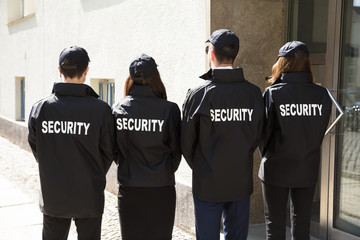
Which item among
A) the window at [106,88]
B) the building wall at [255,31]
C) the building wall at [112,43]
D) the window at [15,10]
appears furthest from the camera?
the window at [15,10]

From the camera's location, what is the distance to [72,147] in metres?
2.88

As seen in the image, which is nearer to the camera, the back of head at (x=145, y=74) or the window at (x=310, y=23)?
the back of head at (x=145, y=74)

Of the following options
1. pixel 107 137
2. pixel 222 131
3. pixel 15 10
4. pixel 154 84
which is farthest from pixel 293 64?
pixel 15 10

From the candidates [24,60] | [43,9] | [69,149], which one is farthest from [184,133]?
[24,60]

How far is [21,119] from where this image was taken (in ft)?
39.5

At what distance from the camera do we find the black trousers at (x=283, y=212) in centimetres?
314

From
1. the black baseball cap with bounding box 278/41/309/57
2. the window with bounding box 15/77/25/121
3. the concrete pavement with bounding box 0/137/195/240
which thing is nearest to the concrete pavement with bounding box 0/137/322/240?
the concrete pavement with bounding box 0/137/195/240

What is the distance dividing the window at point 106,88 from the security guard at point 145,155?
14.6 ft

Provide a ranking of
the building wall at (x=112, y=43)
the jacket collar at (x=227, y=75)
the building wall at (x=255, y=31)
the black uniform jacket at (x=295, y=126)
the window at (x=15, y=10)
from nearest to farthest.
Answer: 1. the jacket collar at (x=227, y=75)
2. the black uniform jacket at (x=295, y=126)
3. the building wall at (x=255, y=31)
4. the building wall at (x=112, y=43)
5. the window at (x=15, y=10)

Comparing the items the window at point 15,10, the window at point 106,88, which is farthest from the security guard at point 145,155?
the window at point 15,10

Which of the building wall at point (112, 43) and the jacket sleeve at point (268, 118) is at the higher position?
the building wall at point (112, 43)

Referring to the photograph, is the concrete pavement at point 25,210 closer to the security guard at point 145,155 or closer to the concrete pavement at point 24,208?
the concrete pavement at point 24,208

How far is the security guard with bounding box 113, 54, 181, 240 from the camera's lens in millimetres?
2928

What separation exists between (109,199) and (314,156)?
3.69m
